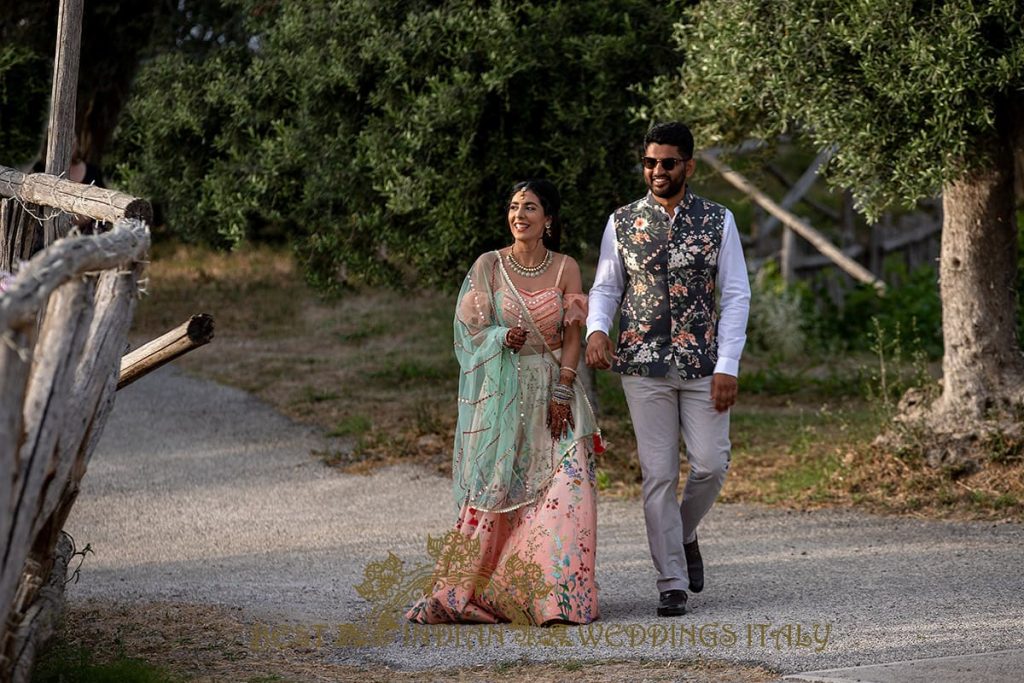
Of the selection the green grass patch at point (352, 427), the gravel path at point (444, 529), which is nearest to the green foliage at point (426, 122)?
the green grass patch at point (352, 427)

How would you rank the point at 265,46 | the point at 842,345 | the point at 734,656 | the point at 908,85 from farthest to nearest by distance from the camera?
the point at 842,345, the point at 265,46, the point at 908,85, the point at 734,656

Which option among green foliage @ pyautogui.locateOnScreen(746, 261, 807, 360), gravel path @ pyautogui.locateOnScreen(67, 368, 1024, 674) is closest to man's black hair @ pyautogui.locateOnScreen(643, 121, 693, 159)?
gravel path @ pyautogui.locateOnScreen(67, 368, 1024, 674)

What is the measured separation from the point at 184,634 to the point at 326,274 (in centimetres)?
500

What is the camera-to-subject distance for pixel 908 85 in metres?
7.43

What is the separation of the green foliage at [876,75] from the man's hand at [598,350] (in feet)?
8.64

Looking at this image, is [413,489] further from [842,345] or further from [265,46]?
[842,345]

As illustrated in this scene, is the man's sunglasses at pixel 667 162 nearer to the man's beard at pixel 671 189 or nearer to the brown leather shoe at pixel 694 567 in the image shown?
the man's beard at pixel 671 189

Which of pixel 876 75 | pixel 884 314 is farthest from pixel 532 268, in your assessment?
pixel 884 314

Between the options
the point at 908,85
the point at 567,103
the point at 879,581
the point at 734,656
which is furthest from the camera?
the point at 567,103

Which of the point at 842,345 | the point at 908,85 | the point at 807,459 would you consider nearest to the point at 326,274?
the point at 807,459

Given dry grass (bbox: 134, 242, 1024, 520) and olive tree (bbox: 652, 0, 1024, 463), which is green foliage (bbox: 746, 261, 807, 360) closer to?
dry grass (bbox: 134, 242, 1024, 520)

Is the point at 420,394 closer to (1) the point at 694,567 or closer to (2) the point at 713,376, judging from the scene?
(1) the point at 694,567

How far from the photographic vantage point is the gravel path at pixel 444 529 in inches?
214

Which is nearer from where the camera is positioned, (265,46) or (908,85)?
(908,85)
